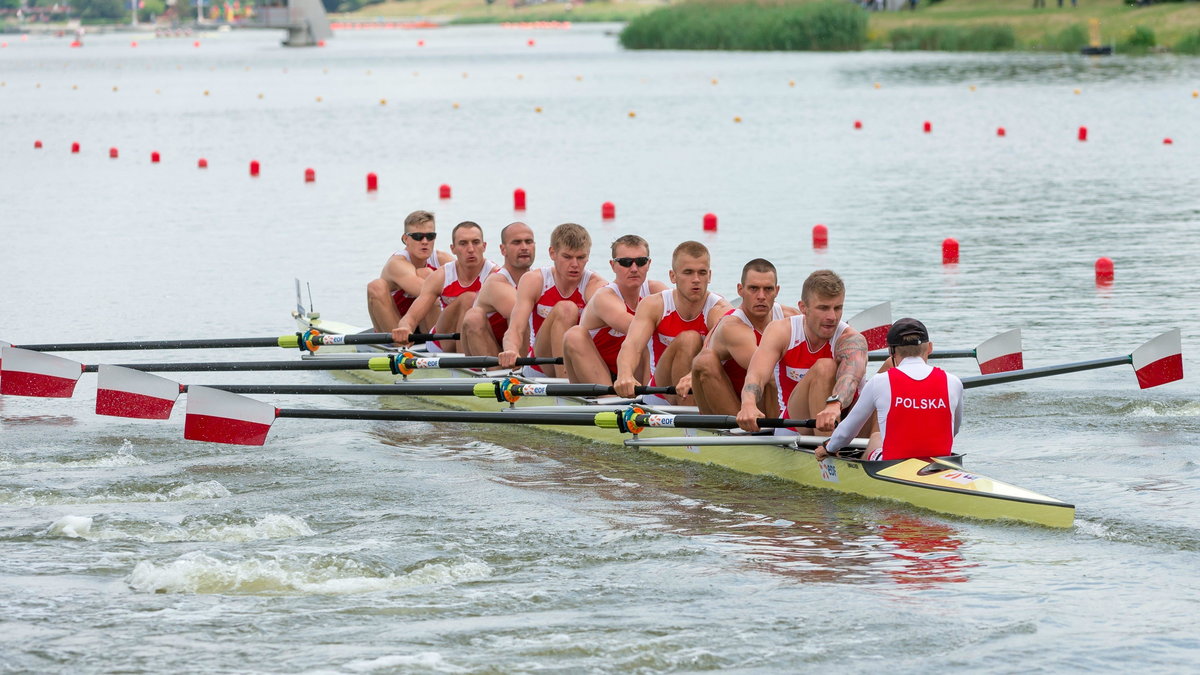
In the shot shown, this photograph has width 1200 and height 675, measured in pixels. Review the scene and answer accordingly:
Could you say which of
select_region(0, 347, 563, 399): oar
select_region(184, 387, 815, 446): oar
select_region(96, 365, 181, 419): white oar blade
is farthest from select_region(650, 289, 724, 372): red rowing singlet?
select_region(96, 365, 181, 419): white oar blade

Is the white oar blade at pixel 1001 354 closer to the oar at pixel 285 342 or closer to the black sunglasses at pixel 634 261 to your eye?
the black sunglasses at pixel 634 261

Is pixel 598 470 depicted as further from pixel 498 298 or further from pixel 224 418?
pixel 224 418

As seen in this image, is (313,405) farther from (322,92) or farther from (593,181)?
(322,92)

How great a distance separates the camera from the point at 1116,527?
8219 millimetres

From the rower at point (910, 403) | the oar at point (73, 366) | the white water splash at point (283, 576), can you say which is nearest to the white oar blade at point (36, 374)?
the oar at point (73, 366)

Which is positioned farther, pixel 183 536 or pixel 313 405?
pixel 313 405

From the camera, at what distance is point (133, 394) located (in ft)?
35.0

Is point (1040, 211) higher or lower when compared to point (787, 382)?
higher

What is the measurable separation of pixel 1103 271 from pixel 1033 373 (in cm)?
741

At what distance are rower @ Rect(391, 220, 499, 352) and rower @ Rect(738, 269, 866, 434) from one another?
151 inches

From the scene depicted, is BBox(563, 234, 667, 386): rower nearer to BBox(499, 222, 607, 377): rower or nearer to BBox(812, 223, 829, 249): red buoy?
BBox(499, 222, 607, 377): rower

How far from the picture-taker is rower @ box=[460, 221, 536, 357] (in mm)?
11758

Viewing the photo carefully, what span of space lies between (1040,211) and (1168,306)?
850 cm

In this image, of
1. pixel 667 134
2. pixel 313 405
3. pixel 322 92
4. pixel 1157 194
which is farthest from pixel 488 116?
pixel 313 405
